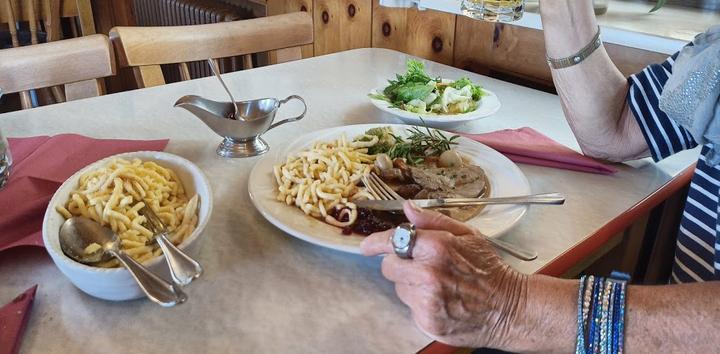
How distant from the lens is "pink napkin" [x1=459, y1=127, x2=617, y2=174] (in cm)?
105

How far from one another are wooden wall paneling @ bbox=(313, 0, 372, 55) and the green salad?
3.16ft

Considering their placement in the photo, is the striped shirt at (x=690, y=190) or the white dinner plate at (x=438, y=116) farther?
the white dinner plate at (x=438, y=116)

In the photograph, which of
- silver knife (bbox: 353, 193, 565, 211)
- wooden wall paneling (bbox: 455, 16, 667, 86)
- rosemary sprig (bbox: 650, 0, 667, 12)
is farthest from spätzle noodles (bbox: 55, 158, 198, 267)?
rosemary sprig (bbox: 650, 0, 667, 12)

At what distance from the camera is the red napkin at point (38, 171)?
2.49 feet

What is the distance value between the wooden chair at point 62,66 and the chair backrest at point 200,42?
3.2 inches

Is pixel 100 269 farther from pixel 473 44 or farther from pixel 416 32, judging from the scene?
pixel 416 32

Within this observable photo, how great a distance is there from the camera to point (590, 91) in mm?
1044

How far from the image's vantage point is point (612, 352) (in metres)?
0.67

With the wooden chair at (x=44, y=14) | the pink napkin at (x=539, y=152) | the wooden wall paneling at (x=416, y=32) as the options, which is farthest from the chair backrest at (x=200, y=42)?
the wooden chair at (x=44, y=14)

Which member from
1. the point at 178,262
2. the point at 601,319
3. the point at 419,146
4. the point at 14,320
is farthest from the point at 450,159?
Answer: the point at 14,320

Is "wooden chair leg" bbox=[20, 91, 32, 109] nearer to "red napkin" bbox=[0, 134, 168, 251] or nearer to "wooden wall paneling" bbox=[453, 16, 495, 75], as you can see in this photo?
"red napkin" bbox=[0, 134, 168, 251]

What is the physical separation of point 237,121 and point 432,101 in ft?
1.50

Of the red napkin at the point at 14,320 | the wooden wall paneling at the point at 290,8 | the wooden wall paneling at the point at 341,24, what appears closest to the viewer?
the red napkin at the point at 14,320

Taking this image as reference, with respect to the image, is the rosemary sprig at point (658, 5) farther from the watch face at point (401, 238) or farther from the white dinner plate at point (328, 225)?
the watch face at point (401, 238)
